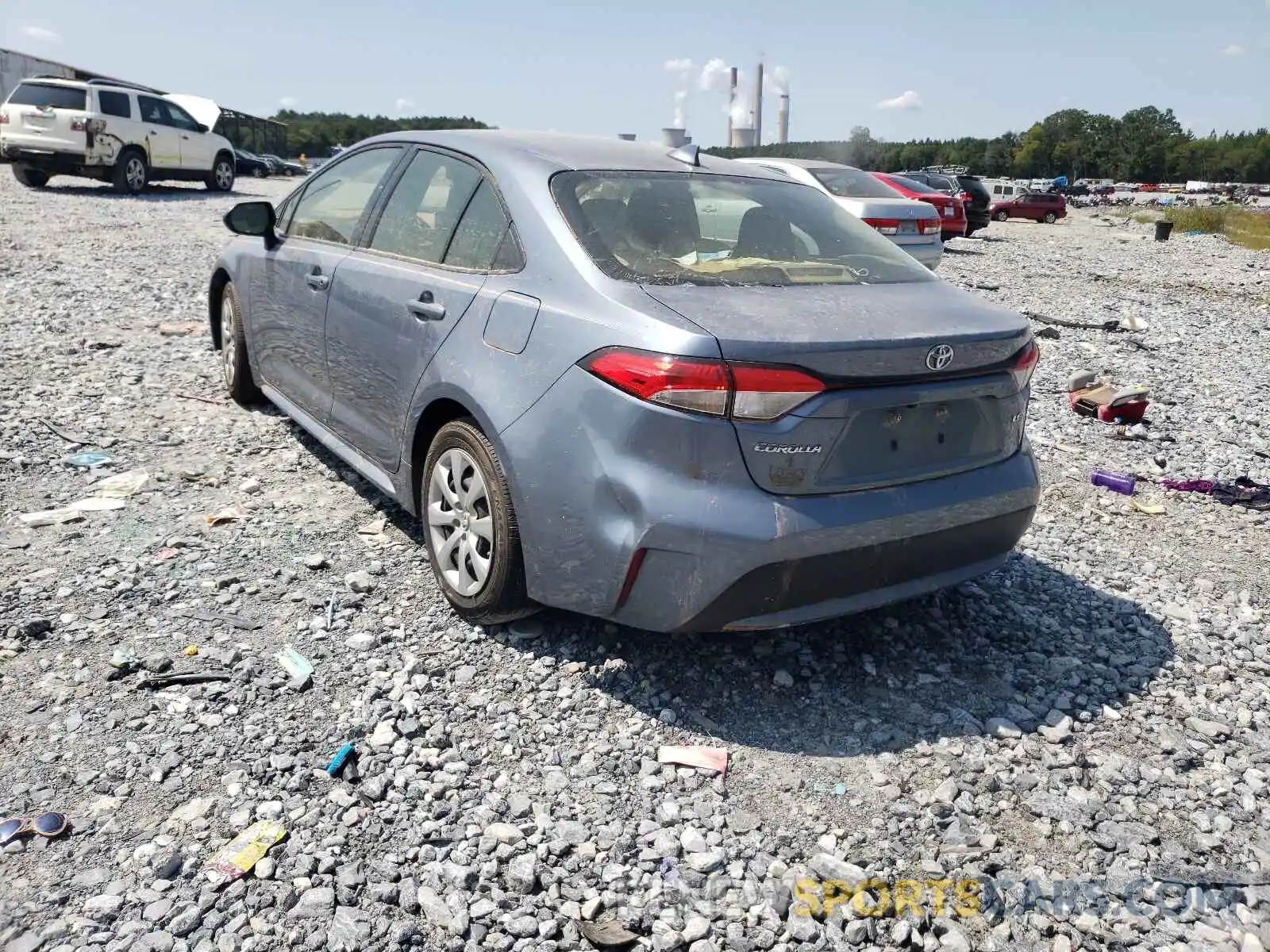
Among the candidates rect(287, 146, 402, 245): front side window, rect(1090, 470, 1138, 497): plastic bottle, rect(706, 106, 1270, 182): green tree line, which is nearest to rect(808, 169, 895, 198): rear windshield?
rect(1090, 470, 1138, 497): plastic bottle

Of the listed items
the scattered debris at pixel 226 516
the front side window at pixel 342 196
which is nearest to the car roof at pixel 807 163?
the front side window at pixel 342 196

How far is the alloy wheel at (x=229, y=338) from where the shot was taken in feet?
19.1

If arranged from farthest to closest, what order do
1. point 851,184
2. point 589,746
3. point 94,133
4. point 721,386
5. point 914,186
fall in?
point 914,186 < point 94,133 < point 851,184 < point 589,746 < point 721,386

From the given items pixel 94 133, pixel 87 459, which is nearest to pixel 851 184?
pixel 87 459

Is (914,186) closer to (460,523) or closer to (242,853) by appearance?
(460,523)

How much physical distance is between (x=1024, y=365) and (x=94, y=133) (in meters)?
19.0

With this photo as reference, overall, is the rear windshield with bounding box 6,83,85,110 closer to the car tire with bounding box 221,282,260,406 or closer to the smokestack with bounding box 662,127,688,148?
the car tire with bounding box 221,282,260,406

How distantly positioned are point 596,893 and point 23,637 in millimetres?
2295

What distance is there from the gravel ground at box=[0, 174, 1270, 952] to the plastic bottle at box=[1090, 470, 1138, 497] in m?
0.32

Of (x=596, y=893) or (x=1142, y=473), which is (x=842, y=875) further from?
(x=1142, y=473)

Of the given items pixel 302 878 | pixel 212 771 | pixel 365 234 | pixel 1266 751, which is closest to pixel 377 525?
pixel 365 234

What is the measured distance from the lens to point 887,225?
12.8 metres

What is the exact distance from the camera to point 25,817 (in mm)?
2545

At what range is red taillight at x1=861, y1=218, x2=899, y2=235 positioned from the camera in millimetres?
12719
